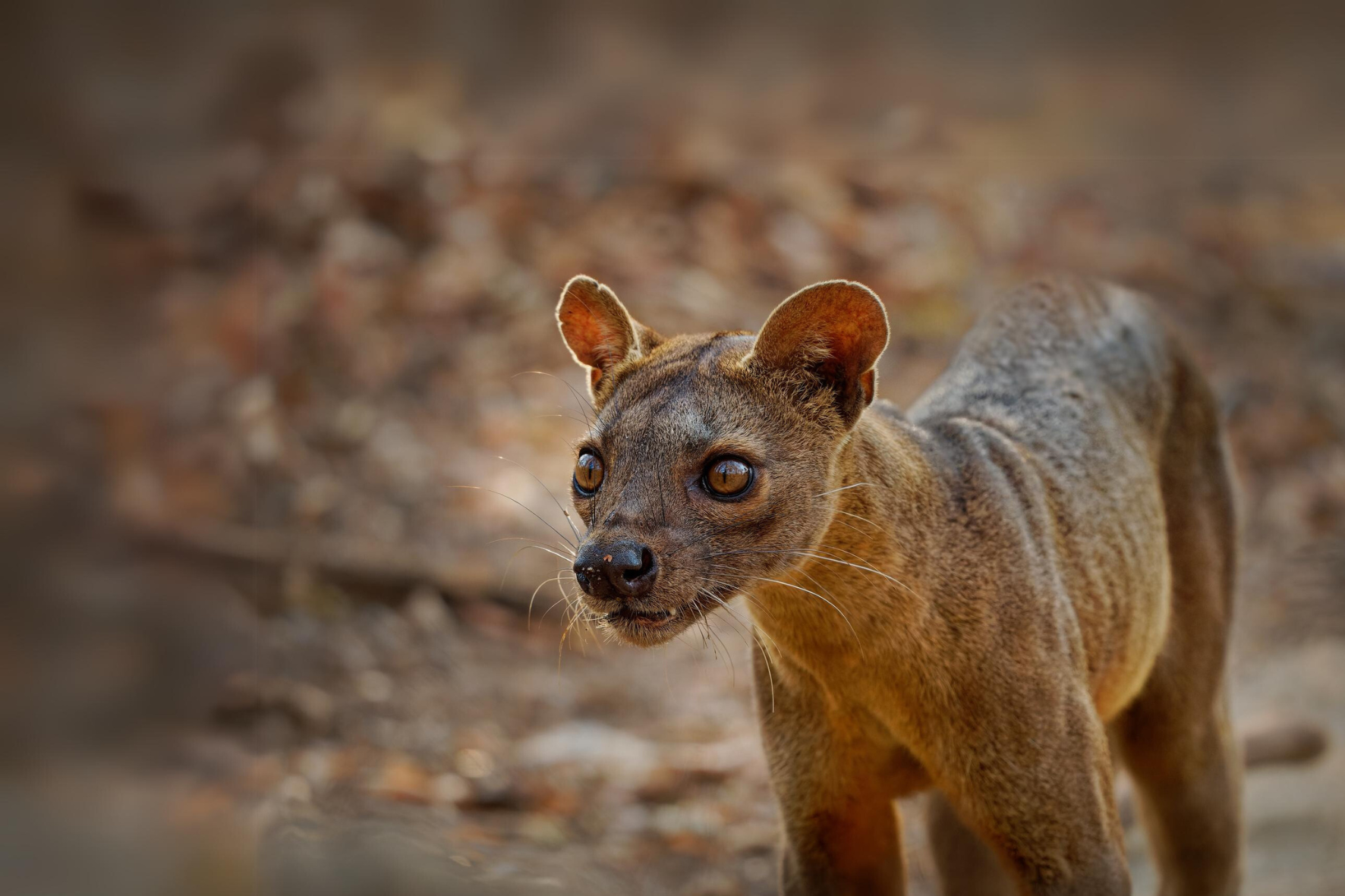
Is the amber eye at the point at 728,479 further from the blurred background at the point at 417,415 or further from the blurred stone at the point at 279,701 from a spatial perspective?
the blurred stone at the point at 279,701

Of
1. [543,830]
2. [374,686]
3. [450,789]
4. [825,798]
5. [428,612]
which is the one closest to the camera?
[825,798]

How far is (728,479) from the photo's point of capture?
9.50 feet

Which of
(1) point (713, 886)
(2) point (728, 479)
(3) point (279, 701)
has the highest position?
(3) point (279, 701)

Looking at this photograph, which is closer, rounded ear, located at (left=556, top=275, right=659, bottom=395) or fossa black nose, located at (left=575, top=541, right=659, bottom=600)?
fossa black nose, located at (left=575, top=541, right=659, bottom=600)

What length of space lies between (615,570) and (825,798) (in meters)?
1.05

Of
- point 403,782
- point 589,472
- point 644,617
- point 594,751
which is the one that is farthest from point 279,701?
point 644,617

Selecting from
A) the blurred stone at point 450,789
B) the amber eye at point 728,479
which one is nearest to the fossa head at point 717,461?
the amber eye at point 728,479

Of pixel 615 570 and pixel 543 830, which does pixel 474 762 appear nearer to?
pixel 543 830

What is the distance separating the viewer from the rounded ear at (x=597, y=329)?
10.9 ft

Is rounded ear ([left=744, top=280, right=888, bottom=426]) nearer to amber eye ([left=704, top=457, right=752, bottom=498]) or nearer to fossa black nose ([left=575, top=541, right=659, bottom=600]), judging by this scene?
amber eye ([left=704, top=457, right=752, bottom=498])

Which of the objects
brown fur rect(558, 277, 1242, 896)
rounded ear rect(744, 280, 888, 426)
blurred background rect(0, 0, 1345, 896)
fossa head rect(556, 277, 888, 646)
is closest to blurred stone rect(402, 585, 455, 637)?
blurred background rect(0, 0, 1345, 896)

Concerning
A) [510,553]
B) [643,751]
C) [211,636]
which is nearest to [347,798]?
[211,636]

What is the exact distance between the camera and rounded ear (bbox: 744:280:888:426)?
2965mm

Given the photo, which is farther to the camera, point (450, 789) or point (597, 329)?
point (450, 789)
